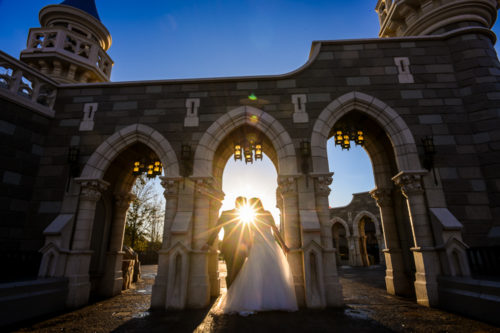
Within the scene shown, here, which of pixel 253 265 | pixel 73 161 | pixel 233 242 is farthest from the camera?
pixel 73 161

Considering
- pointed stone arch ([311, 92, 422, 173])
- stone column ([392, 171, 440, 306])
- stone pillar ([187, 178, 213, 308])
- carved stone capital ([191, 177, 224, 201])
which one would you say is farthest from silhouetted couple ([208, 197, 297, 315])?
stone column ([392, 171, 440, 306])

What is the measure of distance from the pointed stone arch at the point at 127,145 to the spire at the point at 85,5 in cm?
858

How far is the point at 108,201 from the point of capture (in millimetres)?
7902

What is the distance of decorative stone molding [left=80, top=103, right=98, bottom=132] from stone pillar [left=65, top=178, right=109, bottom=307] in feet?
5.68

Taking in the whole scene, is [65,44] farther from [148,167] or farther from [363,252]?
[363,252]

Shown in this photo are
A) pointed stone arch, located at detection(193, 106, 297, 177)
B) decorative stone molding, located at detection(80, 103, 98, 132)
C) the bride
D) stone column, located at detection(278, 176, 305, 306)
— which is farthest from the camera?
decorative stone molding, located at detection(80, 103, 98, 132)

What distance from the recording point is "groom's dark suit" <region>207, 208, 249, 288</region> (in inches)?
178

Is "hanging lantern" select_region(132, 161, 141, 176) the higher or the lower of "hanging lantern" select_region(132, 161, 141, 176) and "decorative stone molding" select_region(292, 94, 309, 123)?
the lower

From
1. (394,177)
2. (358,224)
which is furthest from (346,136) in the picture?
(358,224)

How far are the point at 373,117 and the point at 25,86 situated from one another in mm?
10498

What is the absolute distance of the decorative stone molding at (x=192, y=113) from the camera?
22.4 feet

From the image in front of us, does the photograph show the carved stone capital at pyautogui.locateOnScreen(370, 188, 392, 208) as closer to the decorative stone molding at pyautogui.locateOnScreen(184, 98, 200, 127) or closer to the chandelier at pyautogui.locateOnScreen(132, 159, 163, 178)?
the decorative stone molding at pyautogui.locateOnScreen(184, 98, 200, 127)

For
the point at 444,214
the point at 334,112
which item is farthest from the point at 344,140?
the point at 444,214

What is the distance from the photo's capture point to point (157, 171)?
26.9 feet
